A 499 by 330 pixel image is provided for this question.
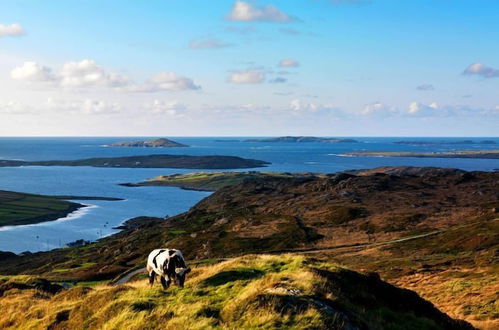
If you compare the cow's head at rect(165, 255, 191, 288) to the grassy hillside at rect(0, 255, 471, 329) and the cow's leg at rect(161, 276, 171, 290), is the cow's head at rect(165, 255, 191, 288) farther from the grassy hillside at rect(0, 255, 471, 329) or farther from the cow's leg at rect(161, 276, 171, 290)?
the grassy hillside at rect(0, 255, 471, 329)

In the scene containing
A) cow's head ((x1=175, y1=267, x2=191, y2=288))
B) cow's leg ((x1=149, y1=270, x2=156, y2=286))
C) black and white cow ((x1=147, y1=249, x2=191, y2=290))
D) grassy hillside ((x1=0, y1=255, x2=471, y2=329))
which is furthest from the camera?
Result: cow's leg ((x1=149, y1=270, x2=156, y2=286))

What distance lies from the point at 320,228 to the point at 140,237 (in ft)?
180

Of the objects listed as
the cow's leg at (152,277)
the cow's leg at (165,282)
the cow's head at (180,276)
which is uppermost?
the cow's head at (180,276)

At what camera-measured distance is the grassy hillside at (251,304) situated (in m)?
15.9

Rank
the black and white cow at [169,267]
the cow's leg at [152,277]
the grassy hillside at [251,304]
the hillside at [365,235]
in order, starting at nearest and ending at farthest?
the grassy hillside at [251,304] < the black and white cow at [169,267] < the cow's leg at [152,277] < the hillside at [365,235]

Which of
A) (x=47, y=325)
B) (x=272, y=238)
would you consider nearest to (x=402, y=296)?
(x=47, y=325)

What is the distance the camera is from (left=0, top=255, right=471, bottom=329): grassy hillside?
15938mm

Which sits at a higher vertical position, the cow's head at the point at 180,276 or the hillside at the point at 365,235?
the cow's head at the point at 180,276

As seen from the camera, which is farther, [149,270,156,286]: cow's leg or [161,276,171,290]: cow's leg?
[149,270,156,286]: cow's leg

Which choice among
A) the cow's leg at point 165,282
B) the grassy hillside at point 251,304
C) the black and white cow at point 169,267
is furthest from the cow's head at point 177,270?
the grassy hillside at point 251,304

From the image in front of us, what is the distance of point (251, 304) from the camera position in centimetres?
1658

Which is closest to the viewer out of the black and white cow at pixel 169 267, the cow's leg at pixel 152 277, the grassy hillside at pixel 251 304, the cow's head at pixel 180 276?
the grassy hillside at pixel 251 304

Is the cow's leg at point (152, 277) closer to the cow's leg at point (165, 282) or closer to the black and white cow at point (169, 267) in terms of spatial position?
the black and white cow at point (169, 267)

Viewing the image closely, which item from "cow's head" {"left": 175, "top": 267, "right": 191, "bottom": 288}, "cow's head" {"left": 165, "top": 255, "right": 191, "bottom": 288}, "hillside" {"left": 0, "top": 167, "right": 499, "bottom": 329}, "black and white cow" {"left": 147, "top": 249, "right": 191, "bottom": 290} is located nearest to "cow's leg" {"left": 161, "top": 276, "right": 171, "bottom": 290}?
"black and white cow" {"left": 147, "top": 249, "right": 191, "bottom": 290}
